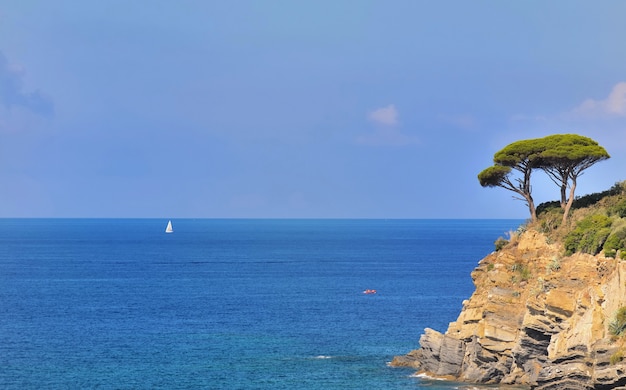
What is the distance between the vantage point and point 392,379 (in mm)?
53281

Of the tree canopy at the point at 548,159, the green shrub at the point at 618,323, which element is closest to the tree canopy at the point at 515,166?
the tree canopy at the point at 548,159

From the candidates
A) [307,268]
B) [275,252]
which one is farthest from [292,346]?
[275,252]

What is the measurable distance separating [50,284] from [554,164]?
250 ft

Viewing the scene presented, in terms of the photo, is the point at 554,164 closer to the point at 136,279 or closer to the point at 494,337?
the point at 494,337

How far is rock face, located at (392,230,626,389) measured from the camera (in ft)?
135

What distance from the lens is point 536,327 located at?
46625 millimetres

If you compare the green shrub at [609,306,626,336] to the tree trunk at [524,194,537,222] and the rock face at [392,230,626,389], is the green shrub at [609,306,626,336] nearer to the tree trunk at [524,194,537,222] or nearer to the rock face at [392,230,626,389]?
the rock face at [392,230,626,389]

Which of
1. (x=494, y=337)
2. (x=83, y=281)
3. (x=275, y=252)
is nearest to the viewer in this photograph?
(x=494, y=337)

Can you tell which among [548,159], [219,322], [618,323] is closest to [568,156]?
[548,159]

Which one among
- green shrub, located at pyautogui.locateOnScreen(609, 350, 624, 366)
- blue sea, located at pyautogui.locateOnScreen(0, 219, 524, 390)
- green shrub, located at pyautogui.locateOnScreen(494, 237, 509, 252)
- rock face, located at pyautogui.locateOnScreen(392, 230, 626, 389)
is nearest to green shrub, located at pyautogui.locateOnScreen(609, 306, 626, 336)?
rock face, located at pyautogui.locateOnScreen(392, 230, 626, 389)

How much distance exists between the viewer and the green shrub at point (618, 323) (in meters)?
40.0

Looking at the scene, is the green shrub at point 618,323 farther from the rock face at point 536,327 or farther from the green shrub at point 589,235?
the green shrub at point 589,235

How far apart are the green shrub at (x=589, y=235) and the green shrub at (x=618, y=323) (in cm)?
704

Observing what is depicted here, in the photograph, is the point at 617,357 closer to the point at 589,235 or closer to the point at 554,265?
the point at 589,235
